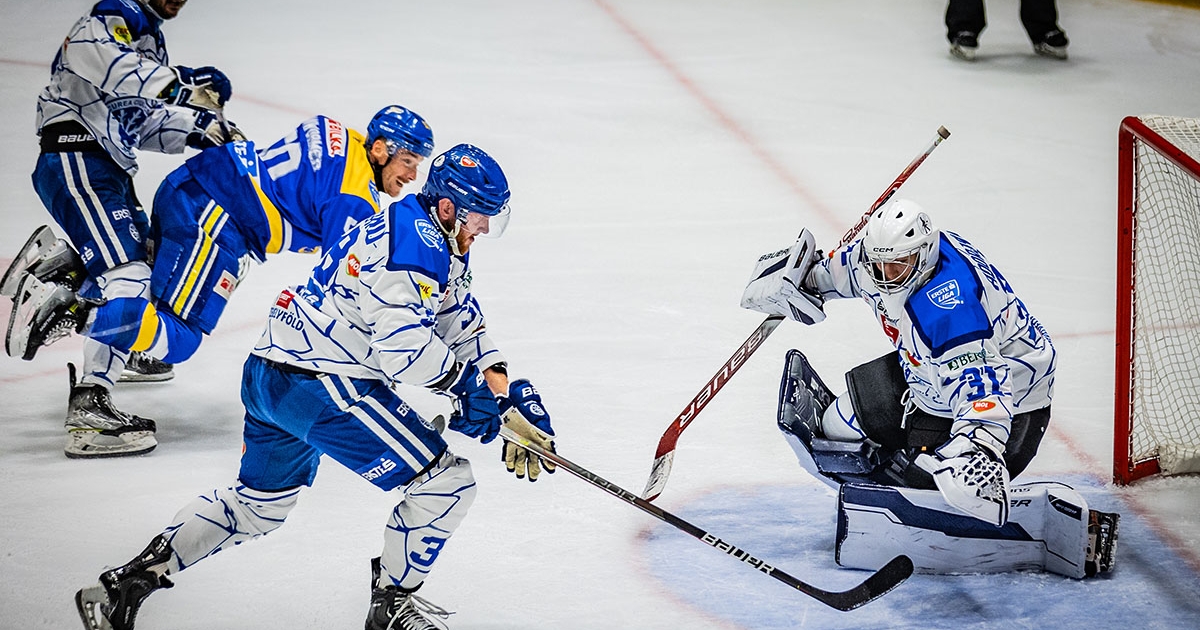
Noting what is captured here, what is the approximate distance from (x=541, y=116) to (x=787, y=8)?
281 cm

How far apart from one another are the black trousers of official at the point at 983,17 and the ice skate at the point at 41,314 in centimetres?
552

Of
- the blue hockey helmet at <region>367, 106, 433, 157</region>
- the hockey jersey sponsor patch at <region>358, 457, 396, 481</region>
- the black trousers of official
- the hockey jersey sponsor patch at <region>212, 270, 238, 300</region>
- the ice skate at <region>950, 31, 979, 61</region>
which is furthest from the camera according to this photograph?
the ice skate at <region>950, 31, 979, 61</region>

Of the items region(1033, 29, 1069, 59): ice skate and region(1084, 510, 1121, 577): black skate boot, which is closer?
region(1084, 510, 1121, 577): black skate boot

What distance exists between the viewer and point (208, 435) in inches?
162

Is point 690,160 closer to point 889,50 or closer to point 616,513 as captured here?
point 889,50

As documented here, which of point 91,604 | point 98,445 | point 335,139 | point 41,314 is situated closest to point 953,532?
point 335,139

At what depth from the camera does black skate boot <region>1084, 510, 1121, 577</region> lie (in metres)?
3.41

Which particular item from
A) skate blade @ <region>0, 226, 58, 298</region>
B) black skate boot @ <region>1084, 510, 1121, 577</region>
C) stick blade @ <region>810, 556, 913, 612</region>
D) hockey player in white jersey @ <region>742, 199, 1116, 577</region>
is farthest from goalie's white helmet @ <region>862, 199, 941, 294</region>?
skate blade @ <region>0, 226, 58, 298</region>

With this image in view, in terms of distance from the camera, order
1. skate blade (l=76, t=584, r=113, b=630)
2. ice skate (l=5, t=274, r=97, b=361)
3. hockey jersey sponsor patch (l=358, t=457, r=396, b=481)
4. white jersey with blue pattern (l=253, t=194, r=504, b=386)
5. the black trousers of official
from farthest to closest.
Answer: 1. the black trousers of official
2. ice skate (l=5, t=274, r=97, b=361)
3. skate blade (l=76, t=584, r=113, b=630)
4. hockey jersey sponsor patch (l=358, t=457, r=396, b=481)
5. white jersey with blue pattern (l=253, t=194, r=504, b=386)

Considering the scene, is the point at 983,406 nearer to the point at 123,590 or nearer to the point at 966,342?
the point at 966,342

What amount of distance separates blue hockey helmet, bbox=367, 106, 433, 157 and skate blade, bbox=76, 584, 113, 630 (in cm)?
142

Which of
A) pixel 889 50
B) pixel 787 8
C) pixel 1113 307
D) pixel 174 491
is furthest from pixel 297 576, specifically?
pixel 787 8

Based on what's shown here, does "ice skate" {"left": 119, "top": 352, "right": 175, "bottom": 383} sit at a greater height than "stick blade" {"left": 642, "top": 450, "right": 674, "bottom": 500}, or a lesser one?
greater

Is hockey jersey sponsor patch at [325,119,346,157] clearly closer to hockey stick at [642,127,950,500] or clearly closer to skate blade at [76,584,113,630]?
hockey stick at [642,127,950,500]
